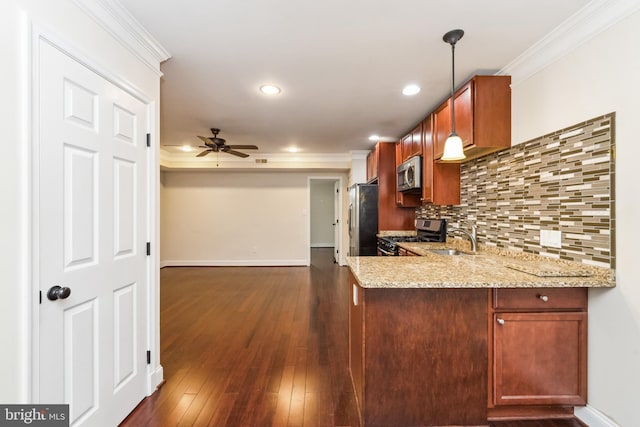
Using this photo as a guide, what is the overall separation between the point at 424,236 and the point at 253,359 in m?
2.58

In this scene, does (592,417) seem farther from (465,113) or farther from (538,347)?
(465,113)

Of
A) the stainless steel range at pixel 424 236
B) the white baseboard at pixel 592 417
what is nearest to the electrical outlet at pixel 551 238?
the white baseboard at pixel 592 417

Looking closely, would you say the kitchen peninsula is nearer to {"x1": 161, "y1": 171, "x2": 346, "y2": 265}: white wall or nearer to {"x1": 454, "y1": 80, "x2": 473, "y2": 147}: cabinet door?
{"x1": 454, "y1": 80, "x2": 473, "y2": 147}: cabinet door

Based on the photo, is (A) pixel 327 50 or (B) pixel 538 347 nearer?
(B) pixel 538 347

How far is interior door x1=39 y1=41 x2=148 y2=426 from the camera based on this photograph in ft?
3.89

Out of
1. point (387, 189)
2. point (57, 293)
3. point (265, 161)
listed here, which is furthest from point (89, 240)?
point (265, 161)

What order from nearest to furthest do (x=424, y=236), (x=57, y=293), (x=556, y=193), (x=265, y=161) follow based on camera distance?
(x=57, y=293)
(x=556, y=193)
(x=424, y=236)
(x=265, y=161)

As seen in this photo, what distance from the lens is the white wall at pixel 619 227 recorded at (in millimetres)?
1362

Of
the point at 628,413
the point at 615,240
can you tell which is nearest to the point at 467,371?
the point at 628,413

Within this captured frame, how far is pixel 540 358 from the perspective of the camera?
1540 millimetres

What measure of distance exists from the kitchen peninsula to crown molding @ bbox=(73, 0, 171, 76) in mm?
1949

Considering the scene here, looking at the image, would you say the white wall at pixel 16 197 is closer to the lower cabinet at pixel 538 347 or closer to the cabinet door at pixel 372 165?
the lower cabinet at pixel 538 347

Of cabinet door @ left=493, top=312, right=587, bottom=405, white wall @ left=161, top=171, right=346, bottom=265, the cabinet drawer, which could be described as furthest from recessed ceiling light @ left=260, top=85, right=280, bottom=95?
white wall @ left=161, top=171, right=346, bottom=265

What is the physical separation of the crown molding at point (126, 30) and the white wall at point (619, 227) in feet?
8.74
